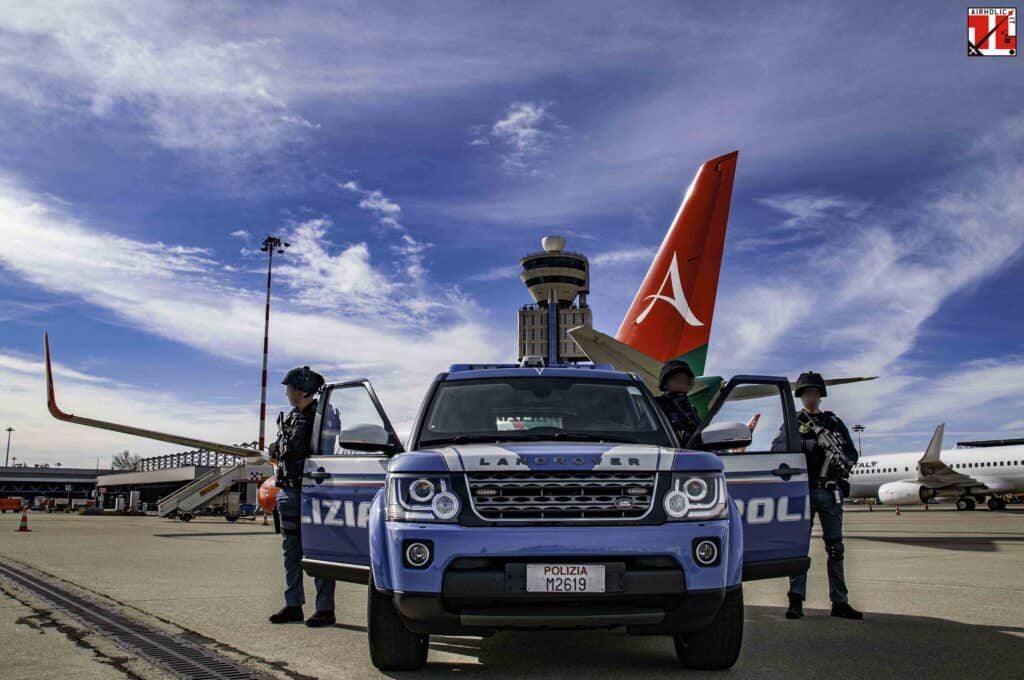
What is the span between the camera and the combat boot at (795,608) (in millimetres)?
7016

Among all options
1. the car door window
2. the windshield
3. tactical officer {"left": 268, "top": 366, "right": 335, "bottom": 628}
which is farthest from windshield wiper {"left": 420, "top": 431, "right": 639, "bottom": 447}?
tactical officer {"left": 268, "top": 366, "right": 335, "bottom": 628}

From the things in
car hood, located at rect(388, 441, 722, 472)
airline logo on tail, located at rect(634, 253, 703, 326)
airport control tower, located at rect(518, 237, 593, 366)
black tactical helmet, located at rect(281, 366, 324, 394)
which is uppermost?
airport control tower, located at rect(518, 237, 593, 366)

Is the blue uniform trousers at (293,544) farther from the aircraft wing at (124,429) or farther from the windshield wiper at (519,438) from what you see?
the aircraft wing at (124,429)

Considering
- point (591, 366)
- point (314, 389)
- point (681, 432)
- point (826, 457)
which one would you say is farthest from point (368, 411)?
point (826, 457)

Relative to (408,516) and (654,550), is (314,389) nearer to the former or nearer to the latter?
(408,516)

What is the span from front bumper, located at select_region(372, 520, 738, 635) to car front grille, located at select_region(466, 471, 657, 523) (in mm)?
89

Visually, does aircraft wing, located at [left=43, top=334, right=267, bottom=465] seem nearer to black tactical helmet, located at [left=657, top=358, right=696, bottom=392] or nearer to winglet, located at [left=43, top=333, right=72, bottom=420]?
winglet, located at [left=43, top=333, right=72, bottom=420]

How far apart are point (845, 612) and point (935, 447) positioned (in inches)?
1493

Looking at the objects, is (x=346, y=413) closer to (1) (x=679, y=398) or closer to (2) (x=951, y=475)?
(1) (x=679, y=398)

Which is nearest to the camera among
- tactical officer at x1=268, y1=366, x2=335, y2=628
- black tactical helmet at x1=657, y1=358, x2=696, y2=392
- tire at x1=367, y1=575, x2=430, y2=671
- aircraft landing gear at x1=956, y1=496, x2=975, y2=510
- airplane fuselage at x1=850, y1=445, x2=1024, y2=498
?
tire at x1=367, y1=575, x2=430, y2=671

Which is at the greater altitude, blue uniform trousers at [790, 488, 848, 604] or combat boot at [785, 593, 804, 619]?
blue uniform trousers at [790, 488, 848, 604]

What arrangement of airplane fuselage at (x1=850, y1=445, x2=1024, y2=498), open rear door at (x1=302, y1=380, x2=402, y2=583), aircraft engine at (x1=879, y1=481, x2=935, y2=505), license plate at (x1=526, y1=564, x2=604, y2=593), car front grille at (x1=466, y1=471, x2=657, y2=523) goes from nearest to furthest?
license plate at (x1=526, y1=564, x2=604, y2=593), car front grille at (x1=466, y1=471, x2=657, y2=523), open rear door at (x1=302, y1=380, x2=402, y2=583), aircraft engine at (x1=879, y1=481, x2=935, y2=505), airplane fuselage at (x1=850, y1=445, x2=1024, y2=498)

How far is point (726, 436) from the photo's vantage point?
5.09m

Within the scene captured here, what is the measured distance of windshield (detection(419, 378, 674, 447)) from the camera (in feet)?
17.4
